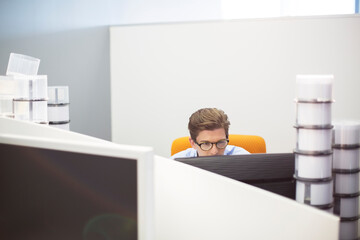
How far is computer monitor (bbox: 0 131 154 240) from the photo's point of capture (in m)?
0.67

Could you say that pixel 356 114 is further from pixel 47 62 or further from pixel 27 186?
pixel 27 186

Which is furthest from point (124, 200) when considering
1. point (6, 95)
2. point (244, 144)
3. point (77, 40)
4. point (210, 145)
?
point (77, 40)

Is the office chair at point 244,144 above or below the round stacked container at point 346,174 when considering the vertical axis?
below

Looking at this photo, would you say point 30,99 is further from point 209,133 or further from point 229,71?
point 229,71

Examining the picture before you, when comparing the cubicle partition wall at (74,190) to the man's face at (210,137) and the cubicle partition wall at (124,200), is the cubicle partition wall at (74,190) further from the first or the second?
the man's face at (210,137)

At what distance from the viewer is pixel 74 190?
2.40 ft

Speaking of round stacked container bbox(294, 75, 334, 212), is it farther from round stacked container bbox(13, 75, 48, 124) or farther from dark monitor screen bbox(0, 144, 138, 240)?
round stacked container bbox(13, 75, 48, 124)

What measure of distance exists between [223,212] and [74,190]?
25 centimetres

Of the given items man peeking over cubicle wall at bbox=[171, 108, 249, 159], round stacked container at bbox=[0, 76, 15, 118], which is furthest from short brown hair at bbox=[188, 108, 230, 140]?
round stacked container at bbox=[0, 76, 15, 118]

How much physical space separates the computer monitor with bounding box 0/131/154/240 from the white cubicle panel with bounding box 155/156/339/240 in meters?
0.18

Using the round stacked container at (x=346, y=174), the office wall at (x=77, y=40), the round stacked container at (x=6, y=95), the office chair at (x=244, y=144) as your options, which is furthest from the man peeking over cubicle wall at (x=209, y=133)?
the office wall at (x=77, y=40)

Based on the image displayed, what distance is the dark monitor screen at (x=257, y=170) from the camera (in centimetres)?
109

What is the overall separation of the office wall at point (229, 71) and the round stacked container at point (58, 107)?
1.17 m

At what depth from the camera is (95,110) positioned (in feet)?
10.5
